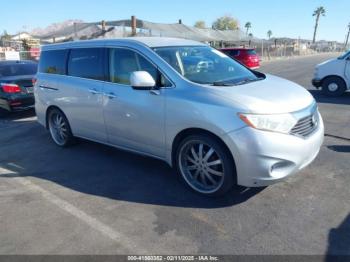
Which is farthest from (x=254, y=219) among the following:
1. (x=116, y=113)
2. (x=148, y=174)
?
(x=116, y=113)

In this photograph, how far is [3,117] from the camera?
8.89 meters

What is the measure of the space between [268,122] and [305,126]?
57 cm

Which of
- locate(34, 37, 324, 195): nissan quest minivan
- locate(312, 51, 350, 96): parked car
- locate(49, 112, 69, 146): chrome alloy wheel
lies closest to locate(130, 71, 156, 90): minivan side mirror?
locate(34, 37, 324, 195): nissan quest minivan

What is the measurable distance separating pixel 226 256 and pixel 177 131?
156 cm

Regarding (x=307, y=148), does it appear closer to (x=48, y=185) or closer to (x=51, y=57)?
(x=48, y=185)

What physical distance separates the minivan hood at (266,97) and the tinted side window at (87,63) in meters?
2.04

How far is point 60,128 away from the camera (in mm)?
5859

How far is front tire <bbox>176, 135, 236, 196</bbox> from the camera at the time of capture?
3566 mm

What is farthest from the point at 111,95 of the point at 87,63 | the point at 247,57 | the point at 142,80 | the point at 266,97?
the point at 247,57

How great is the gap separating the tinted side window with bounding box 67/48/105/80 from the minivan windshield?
1.05 m

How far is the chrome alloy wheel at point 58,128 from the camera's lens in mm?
5777

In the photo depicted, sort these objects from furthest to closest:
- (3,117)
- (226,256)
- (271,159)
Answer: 1. (3,117)
2. (271,159)
3. (226,256)

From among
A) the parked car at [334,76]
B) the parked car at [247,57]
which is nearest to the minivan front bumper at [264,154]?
the parked car at [334,76]

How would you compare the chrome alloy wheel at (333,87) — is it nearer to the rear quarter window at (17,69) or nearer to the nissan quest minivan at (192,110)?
the nissan quest minivan at (192,110)
